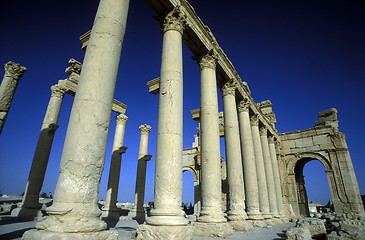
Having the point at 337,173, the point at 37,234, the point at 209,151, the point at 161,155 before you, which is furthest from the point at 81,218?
the point at 337,173

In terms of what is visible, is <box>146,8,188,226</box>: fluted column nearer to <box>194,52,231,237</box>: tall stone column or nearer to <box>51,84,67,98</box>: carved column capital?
<box>194,52,231,237</box>: tall stone column

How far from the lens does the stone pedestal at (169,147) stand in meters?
6.40

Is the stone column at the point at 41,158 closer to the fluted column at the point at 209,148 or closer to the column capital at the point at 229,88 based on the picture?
the fluted column at the point at 209,148

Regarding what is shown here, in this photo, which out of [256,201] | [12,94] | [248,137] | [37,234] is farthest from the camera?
[248,137]

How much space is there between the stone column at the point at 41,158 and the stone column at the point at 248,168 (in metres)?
13.2

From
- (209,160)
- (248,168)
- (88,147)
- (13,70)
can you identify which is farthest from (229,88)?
(13,70)

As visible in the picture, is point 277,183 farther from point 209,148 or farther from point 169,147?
point 169,147

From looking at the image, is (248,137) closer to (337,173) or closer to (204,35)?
(204,35)

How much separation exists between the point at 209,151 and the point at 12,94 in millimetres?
11226

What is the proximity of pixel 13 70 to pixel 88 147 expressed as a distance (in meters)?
11.0

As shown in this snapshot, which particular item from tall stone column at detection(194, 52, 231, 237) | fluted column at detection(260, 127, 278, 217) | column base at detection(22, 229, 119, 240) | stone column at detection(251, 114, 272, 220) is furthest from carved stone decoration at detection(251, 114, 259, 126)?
column base at detection(22, 229, 119, 240)

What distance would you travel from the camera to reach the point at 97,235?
14.1 feet

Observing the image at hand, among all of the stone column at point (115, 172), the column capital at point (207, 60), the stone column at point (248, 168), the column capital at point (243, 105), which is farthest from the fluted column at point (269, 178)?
the stone column at point (115, 172)

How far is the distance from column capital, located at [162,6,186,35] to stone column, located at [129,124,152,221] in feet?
44.2
